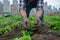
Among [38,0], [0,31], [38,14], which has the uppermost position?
[38,0]

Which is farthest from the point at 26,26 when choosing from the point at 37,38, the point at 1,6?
the point at 1,6

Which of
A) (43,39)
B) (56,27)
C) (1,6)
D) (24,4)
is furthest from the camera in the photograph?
(1,6)

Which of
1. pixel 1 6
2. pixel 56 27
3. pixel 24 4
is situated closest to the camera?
pixel 24 4

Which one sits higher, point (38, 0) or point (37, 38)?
point (38, 0)

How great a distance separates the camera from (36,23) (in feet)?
15.6

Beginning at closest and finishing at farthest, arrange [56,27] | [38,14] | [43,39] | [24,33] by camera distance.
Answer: [43,39]
[24,33]
[38,14]
[56,27]

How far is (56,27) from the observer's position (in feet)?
19.2

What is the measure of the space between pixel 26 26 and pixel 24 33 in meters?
0.25

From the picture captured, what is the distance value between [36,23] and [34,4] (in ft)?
2.84

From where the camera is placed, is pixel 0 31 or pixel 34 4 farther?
pixel 0 31

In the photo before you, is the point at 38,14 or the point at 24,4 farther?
the point at 24,4

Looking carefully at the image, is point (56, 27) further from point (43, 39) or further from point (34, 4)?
point (43, 39)

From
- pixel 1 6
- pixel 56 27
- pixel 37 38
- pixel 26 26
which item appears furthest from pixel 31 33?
pixel 1 6

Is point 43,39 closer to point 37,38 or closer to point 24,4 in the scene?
point 37,38
